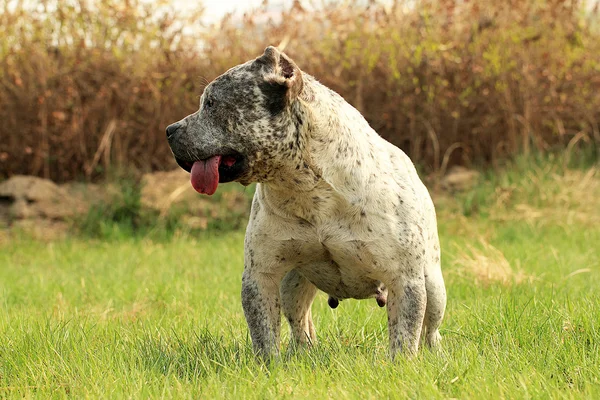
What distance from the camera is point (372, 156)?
13.1ft

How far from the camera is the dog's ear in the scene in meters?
3.73

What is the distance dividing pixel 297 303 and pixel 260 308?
46 centimetres

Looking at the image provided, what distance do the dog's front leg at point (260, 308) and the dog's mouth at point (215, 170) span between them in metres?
0.48

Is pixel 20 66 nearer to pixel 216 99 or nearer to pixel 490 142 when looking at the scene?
pixel 490 142

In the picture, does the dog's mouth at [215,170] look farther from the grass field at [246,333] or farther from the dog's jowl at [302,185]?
the grass field at [246,333]

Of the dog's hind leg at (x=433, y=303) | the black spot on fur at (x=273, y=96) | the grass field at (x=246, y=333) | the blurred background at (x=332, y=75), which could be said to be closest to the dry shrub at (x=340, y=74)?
the blurred background at (x=332, y=75)

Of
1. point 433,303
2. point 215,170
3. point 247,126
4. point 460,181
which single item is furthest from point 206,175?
point 460,181

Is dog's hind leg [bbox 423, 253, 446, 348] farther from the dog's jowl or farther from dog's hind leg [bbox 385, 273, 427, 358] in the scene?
dog's hind leg [bbox 385, 273, 427, 358]

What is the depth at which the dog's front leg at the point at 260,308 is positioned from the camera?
402 centimetres

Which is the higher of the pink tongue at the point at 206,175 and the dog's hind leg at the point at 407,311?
the pink tongue at the point at 206,175

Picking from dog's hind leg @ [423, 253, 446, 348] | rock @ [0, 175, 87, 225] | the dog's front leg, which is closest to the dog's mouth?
the dog's front leg

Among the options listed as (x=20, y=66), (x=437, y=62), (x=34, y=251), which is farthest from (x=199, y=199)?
(x=437, y=62)

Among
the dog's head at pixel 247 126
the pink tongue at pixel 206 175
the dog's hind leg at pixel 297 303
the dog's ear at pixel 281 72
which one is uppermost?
the dog's ear at pixel 281 72

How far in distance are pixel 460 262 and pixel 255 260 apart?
3001mm
